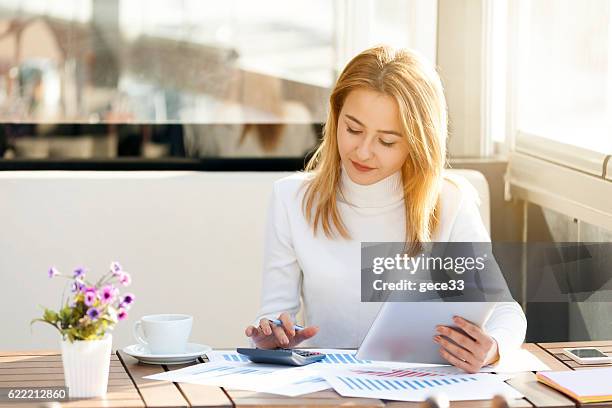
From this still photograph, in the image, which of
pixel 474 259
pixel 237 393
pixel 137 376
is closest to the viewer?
pixel 237 393

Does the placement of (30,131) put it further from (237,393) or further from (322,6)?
(237,393)

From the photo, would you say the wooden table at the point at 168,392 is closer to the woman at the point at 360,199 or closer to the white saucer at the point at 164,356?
the white saucer at the point at 164,356

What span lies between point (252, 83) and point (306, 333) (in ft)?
5.35

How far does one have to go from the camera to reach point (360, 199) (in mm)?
2715

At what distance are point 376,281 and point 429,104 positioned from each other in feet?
1.47

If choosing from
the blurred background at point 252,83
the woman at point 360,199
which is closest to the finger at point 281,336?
the woman at point 360,199

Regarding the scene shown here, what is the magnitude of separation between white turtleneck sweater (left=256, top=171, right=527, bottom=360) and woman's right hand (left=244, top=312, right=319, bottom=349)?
0.81 feet

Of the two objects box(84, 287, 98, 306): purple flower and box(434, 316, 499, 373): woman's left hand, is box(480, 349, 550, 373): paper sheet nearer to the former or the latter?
box(434, 316, 499, 373): woman's left hand

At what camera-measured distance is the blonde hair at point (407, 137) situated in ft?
8.59


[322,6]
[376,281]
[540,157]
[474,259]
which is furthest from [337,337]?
[322,6]

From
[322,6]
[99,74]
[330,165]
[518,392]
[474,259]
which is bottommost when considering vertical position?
[518,392]

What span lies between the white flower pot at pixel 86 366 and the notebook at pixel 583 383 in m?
0.83

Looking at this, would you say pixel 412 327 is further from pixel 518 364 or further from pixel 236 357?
pixel 236 357

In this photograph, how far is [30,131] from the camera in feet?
12.2
